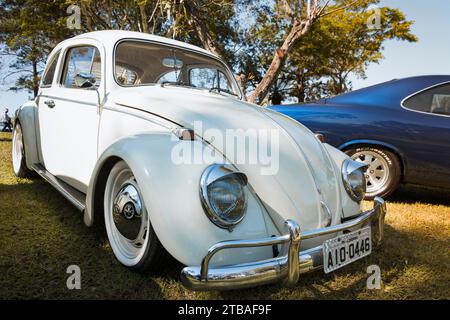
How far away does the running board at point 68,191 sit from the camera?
2.65m

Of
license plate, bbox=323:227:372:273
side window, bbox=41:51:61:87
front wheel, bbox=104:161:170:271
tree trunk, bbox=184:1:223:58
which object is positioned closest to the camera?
license plate, bbox=323:227:372:273

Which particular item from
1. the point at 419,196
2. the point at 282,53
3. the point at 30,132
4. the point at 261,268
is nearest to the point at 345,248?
the point at 261,268

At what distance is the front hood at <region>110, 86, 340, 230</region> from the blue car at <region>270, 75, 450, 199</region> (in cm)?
173

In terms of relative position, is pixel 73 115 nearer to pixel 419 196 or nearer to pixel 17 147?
pixel 17 147

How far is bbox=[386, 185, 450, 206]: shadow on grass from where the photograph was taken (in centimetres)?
436

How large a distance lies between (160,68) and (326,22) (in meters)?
17.4

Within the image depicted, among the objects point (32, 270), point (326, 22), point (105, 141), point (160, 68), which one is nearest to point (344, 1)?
point (326, 22)

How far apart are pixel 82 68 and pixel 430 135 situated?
354 cm

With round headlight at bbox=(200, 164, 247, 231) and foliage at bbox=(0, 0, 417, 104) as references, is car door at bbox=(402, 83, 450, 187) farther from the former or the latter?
foliage at bbox=(0, 0, 417, 104)

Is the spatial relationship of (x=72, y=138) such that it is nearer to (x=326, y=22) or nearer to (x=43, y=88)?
(x=43, y=88)

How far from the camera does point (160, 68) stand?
3.15m

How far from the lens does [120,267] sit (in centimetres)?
224

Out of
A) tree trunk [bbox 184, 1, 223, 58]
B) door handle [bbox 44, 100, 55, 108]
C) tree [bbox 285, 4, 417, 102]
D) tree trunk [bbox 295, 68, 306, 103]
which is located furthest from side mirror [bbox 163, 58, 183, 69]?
tree trunk [bbox 295, 68, 306, 103]

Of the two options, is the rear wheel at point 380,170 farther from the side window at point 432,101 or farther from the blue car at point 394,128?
the side window at point 432,101
